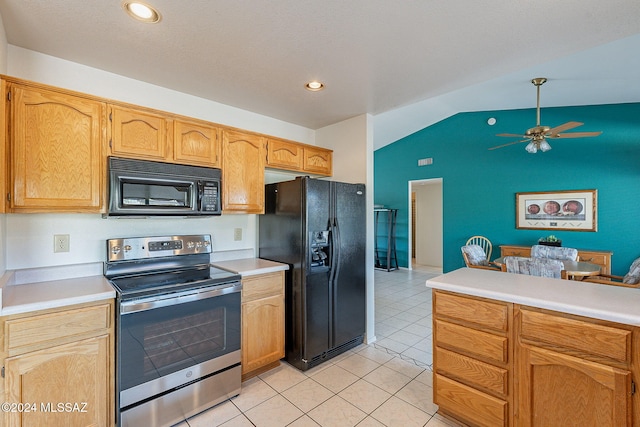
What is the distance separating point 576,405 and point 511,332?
0.39 m

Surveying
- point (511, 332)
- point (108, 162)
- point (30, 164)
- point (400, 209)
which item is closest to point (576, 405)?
point (511, 332)

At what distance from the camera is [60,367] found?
1.51 meters

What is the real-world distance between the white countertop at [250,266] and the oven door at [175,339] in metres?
0.18

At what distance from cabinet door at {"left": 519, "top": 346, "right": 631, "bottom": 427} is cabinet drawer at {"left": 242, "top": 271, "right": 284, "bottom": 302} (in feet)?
5.82

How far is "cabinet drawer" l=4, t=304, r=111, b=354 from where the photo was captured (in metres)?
1.39

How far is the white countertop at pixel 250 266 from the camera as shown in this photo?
2312 mm

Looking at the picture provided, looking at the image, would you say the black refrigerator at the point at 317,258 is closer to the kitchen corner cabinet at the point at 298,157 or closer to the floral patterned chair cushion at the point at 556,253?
the kitchen corner cabinet at the point at 298,157

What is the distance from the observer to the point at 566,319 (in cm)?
140

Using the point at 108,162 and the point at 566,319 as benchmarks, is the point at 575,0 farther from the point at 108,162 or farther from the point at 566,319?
the point at 108,162

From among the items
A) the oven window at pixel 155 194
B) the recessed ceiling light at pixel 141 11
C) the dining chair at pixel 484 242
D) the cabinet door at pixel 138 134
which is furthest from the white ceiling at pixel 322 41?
the dining chair at pixel 484 242

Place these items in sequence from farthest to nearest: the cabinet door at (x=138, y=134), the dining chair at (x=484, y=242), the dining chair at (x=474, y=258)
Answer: the dining chair at (x=484, y=242) → the dining chair at (x=474, y=258) → the cabinet door at (x=138, y=134)

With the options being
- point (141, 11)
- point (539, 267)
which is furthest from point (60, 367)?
point (539, 267)

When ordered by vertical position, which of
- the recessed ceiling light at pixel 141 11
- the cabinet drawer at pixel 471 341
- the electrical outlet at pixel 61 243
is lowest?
the cabinet drawer at pixel 471 341

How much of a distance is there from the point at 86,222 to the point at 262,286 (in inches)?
54.2
